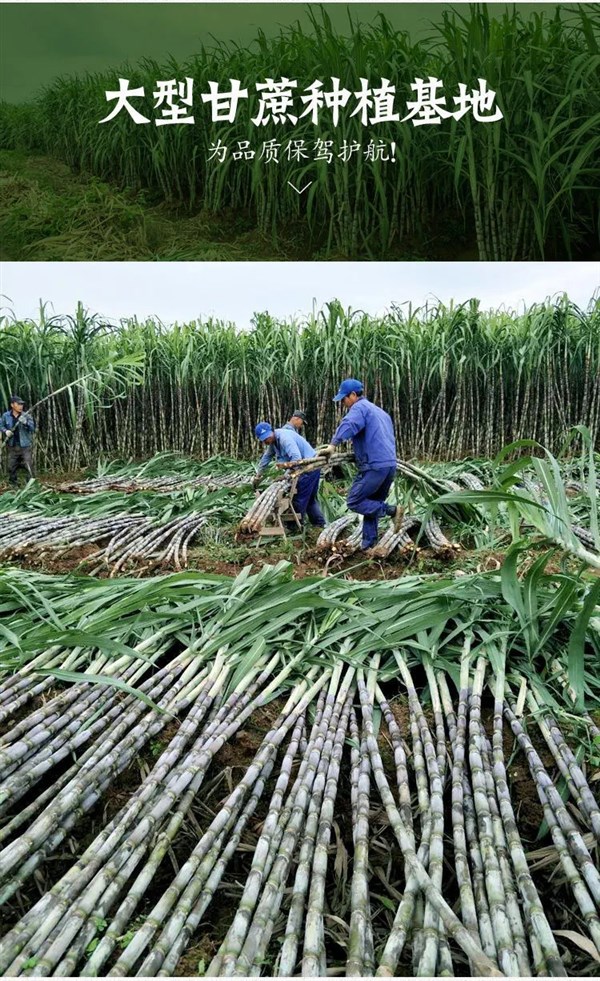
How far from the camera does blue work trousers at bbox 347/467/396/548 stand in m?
4.32

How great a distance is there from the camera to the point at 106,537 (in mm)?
4461

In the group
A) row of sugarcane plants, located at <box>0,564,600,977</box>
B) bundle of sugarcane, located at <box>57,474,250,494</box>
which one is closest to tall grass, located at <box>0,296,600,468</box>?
bundle of sugarcane, located at <box>57,474,250,494</box>

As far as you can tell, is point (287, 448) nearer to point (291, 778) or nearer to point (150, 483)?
point (150, 483)

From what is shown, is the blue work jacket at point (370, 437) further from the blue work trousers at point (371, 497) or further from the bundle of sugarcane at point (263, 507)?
the bundle of sugarcane at point (263, 507)

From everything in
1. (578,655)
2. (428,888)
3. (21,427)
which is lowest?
(428,888)

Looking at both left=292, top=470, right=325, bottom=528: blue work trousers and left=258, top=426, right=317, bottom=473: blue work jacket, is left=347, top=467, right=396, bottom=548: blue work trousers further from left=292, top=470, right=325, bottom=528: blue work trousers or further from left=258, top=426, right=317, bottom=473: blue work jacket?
left=258, top=426, right=317, bottom=473: blue work jacket

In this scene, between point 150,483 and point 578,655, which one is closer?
point 578,655

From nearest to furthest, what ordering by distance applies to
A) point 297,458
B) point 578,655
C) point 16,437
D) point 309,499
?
1. point 578,655
2. point 297,458
3. point 309,499
4. point 16,437

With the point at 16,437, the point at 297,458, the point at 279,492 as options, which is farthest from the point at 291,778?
the point at 16,437

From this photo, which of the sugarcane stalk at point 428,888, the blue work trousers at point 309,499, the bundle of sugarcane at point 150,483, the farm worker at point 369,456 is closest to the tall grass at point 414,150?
the farm worker at point 369,456

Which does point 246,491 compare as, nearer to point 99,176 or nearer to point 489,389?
point 99,176

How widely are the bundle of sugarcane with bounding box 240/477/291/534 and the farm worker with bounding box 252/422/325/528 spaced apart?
0.57 ft

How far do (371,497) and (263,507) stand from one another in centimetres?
66

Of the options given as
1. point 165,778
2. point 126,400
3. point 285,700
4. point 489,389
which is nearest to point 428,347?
point 489,389
